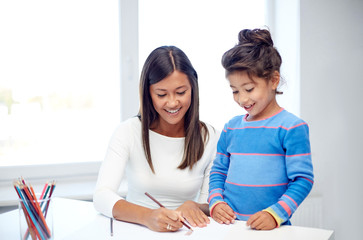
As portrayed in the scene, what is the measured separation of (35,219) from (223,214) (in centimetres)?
51

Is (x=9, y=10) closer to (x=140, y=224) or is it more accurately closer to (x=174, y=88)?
(x=174, y=88)

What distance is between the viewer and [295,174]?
3.55ft

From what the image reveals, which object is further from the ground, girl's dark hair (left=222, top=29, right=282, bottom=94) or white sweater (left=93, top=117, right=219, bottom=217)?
girl's dark hair (left=222, top=29, right=282, bottom=94)

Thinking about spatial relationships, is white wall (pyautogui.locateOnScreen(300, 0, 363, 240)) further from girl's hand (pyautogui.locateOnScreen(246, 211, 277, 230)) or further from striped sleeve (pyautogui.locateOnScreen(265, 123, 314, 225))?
girl's hand (pyautogui.locateOnScreen(246, 211, 277, 230))

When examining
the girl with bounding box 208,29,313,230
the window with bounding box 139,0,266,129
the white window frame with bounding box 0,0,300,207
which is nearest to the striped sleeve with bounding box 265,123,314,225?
the girl with bounding box 208,29,313,230

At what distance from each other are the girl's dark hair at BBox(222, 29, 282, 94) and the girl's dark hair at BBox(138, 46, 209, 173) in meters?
0.26

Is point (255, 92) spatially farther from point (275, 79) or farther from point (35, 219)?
point (35, 219)

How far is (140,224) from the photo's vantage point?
112cm

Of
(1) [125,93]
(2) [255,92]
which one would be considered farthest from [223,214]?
(1) [125,93]

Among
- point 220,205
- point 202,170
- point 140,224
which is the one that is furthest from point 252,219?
point 202,170

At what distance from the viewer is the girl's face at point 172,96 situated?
1419 mm

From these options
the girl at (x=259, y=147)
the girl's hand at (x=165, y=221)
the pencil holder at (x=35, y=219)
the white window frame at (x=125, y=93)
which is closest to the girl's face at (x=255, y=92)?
the girl at (x=259, y=147)

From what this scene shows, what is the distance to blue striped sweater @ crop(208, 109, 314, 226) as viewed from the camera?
108 centimetres

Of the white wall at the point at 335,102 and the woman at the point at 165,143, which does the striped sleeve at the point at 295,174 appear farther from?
the white wall at the point at 335,102
